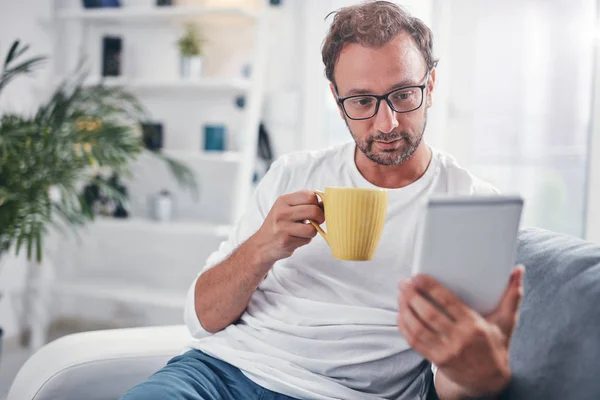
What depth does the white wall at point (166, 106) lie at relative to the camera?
10.3 feet

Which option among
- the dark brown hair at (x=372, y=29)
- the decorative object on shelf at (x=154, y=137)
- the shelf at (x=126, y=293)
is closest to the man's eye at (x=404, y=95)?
the dark brown hair at (x=372, y=29)

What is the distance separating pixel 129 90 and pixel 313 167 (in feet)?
7.26

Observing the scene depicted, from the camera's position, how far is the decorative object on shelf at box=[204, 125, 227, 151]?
10.1 ft

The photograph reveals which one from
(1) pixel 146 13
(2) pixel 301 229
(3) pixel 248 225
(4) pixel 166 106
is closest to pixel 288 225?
(2) pixel 301 229

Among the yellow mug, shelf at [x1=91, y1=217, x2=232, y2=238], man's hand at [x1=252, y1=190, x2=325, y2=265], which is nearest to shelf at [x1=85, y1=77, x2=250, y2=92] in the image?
shelf at [x1=91, y1=217, x2=232, y2=238]

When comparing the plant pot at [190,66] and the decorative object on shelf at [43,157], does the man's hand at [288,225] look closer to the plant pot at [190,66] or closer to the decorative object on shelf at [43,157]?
Answer: the decorative object on shelf at [43,157]

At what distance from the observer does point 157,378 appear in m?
1.15

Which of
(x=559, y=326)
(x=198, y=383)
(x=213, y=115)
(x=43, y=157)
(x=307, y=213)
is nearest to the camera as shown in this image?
(x=559, y=326)

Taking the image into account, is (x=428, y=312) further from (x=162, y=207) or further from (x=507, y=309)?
(x=162, y=207)

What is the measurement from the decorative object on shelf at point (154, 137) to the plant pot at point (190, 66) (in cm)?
31

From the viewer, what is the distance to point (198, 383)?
1.16m

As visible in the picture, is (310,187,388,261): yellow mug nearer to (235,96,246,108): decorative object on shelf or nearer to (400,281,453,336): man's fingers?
(400,281,453,336): man's fingers

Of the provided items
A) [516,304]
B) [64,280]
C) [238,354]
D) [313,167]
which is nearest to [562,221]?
[313,167]

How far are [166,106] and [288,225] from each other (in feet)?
8.26
